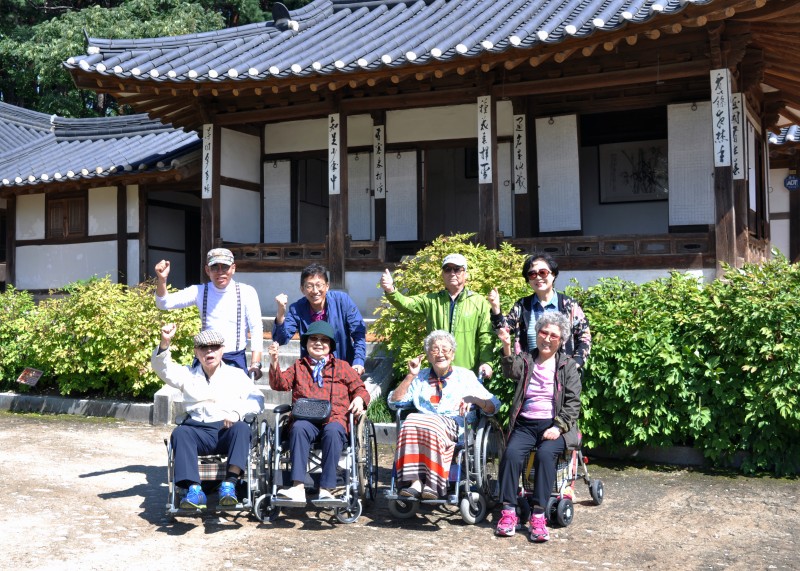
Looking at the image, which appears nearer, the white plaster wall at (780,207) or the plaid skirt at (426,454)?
the plaid skirt at (426,454)

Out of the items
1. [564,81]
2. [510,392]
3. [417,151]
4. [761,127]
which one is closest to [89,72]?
[417,151]

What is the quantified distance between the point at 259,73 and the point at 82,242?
696cm

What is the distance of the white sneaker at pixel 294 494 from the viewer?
5379mm

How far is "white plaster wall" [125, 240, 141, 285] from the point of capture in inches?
622

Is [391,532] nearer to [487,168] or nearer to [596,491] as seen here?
[596,491]

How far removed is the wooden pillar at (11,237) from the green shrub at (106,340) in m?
7.52

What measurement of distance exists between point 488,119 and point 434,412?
6.50 m

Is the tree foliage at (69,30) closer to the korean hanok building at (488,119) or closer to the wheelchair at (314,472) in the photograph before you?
the korean hanok building at (488,119)

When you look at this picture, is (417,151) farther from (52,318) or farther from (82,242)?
(82,242)

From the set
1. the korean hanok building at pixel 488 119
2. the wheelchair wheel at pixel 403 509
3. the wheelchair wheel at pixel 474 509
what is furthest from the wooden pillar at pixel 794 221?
the wheelchair wheel at pixel 403 509

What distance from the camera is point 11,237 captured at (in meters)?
17.0

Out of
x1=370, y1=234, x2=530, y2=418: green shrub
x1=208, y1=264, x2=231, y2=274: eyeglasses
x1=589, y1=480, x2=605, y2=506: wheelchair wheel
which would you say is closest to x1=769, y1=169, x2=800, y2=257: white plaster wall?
x1=370, y1=234, x2=530, y2=418: green shrub

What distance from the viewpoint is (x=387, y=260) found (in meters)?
13.3

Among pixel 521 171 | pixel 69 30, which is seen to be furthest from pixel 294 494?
pixel 69 30
